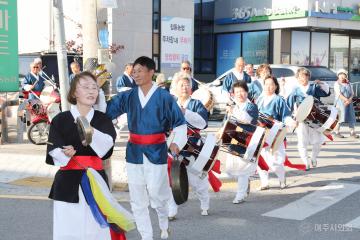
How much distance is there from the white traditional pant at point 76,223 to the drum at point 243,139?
10.5 ft

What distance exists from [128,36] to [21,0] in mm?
6222

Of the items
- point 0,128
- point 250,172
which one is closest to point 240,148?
point 250,172

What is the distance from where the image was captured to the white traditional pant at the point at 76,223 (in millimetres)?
4348

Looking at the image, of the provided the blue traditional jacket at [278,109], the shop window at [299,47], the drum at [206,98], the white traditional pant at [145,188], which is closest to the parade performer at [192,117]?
the drum at [206,98]

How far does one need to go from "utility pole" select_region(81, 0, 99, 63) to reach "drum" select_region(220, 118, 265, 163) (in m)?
1.94

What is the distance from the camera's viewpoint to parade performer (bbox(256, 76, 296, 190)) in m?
8.28

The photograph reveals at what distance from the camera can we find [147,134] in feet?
18.0

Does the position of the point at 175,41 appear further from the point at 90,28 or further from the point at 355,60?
the point at 90,28

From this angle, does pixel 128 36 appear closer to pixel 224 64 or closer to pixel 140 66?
pixel 224 64

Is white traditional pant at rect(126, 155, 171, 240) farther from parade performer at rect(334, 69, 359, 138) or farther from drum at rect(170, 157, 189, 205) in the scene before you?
parade performer at rect(334, 69, 359, 138)

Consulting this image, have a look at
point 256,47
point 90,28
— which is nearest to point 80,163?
point 90,28

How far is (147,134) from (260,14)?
21380 millimetres

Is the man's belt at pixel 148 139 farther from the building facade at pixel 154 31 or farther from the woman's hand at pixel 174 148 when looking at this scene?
the building facade at pixel 154 31

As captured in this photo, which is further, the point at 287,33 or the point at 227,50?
the point at 227,50
